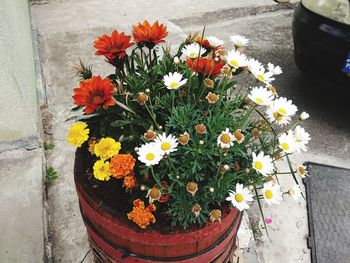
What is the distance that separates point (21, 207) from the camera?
2.15m

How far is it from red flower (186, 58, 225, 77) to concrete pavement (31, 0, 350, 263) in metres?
1.22

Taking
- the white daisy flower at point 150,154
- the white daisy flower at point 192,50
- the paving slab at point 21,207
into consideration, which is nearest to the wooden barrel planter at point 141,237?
the white daisy flower at point 150,154

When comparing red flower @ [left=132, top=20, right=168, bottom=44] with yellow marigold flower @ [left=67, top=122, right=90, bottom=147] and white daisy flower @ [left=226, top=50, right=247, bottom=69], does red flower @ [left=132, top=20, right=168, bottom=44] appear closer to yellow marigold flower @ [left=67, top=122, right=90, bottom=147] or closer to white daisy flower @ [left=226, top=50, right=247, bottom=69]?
white daisy flower @ [left=226, top=50, right=247, bottom=69]

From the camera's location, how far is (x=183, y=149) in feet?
4.15

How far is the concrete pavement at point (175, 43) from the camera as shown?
7.30 feet

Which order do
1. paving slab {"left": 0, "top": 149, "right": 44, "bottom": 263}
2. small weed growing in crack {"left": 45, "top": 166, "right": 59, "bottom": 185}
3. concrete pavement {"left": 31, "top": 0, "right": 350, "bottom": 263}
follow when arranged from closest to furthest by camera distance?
1. paving slab {"left": 0, "top": 149, "right": 44, "bottom": 263}
2. concrete pavement {"left": 31, "top": 0, "right": 350, "bottom": 263}
3. small weed growing in crack {"left": 45, "top": 166, "right": 59, "bottom": 185}

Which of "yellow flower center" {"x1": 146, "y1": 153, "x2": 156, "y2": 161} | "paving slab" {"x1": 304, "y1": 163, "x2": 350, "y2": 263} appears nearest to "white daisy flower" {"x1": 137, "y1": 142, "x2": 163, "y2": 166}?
"yellow flower center" {"x1": 146, "y1": 153, "x2": 156, "y2": 161}

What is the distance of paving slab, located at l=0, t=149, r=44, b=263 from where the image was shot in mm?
1951

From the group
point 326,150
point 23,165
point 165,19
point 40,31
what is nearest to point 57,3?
point 40,31

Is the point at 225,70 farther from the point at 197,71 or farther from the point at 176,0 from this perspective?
the point at 176,0

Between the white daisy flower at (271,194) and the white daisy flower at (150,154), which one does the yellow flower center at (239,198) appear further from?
the white daisy flower at (150,154)

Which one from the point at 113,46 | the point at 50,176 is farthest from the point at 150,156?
the point at 50,176

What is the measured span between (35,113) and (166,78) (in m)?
1.59

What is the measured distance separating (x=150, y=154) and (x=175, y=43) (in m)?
2.76
